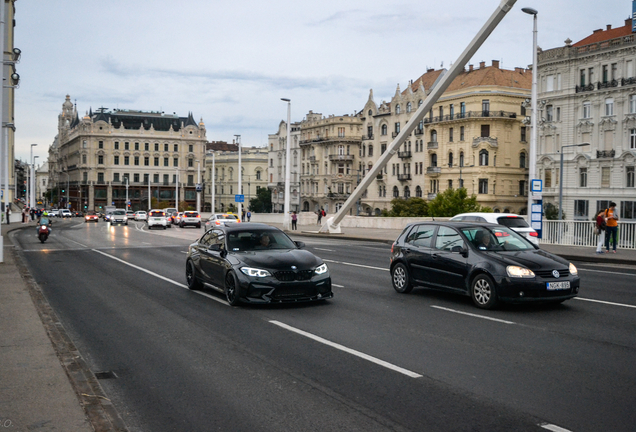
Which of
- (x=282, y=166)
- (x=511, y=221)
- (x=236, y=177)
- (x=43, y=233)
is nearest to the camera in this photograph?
(x=511, y=221)

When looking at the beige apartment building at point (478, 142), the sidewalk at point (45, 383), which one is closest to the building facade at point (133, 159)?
the beige apartment building at point (478, 142)

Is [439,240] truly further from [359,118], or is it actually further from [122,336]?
[359,118]

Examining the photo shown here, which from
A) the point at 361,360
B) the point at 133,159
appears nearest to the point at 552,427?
the point at 361,360

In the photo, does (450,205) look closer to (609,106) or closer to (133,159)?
(609,106)

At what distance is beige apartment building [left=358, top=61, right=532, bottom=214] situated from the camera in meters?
81.9

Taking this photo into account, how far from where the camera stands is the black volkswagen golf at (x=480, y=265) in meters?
11.0

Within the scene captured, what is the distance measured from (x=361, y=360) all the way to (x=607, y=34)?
72541 mm

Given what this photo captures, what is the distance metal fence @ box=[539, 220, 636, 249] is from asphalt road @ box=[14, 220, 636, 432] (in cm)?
1396

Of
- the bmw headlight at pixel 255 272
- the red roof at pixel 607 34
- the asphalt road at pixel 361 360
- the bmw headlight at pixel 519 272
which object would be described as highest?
the red roof at pixel 607 34

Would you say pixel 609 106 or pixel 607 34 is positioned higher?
pixel 607 34

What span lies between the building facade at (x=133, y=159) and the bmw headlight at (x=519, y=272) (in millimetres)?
125202

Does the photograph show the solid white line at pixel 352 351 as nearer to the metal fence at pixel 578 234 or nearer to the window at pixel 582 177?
the metal fence at pixel 578 234

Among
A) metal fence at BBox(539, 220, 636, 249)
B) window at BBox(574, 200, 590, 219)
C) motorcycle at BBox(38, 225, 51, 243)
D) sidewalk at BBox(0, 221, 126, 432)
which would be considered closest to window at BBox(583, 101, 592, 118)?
window at BBox(574, 200, 590, 219)

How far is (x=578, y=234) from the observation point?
2877 cm
